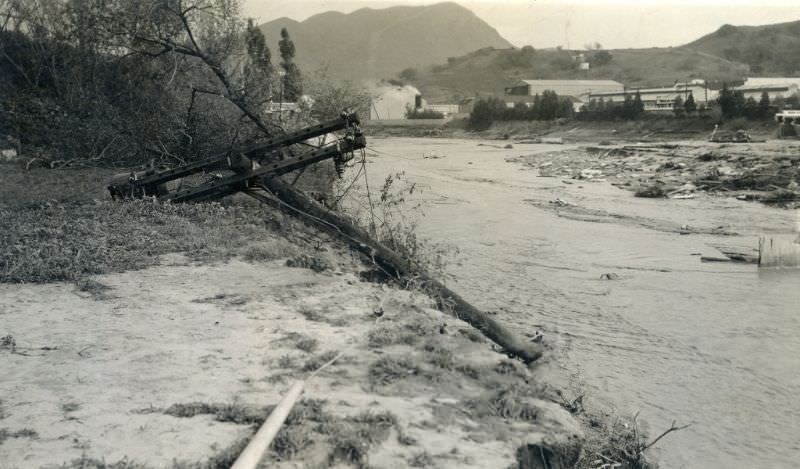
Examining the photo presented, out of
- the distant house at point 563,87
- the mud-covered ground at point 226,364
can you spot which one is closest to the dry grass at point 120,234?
the mud-covered ground at point 226,364

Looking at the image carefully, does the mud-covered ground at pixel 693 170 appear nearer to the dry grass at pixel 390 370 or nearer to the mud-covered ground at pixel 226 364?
the mud-covered ground at pixel 226 364

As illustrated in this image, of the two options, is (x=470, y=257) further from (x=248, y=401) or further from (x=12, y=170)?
(x=12, y=170)

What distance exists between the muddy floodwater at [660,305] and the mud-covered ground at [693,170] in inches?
62.1

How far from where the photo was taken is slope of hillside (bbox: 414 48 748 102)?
366 feet

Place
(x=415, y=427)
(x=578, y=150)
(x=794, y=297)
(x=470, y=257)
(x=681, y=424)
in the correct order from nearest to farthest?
1. (x=415, y=427)
2. (x=681, y=424)
3. (x=794, y=297)
4. (x=470, y=257)
5. (x=578, y=150)

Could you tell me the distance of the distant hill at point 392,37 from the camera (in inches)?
3432

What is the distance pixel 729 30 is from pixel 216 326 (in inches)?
5813

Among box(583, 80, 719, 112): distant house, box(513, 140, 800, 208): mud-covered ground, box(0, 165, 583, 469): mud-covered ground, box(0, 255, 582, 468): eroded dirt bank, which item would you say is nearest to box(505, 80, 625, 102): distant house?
box(583, 80, 719, 112): distant house

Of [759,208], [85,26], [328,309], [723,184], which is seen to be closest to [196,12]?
[85,26]

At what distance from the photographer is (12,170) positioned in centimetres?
1766

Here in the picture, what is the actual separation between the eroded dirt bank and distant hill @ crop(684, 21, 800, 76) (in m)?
104

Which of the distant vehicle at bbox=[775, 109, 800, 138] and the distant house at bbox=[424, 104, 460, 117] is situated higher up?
the distant house at bbox=[424, 104, 460, 117]

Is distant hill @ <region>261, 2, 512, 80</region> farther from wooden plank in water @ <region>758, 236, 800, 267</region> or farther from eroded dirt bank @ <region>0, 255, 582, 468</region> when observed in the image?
eroded dirt bank @ <region>0, 255, 582, 468</region>

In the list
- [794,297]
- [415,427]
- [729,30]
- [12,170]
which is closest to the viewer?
[415,427]
